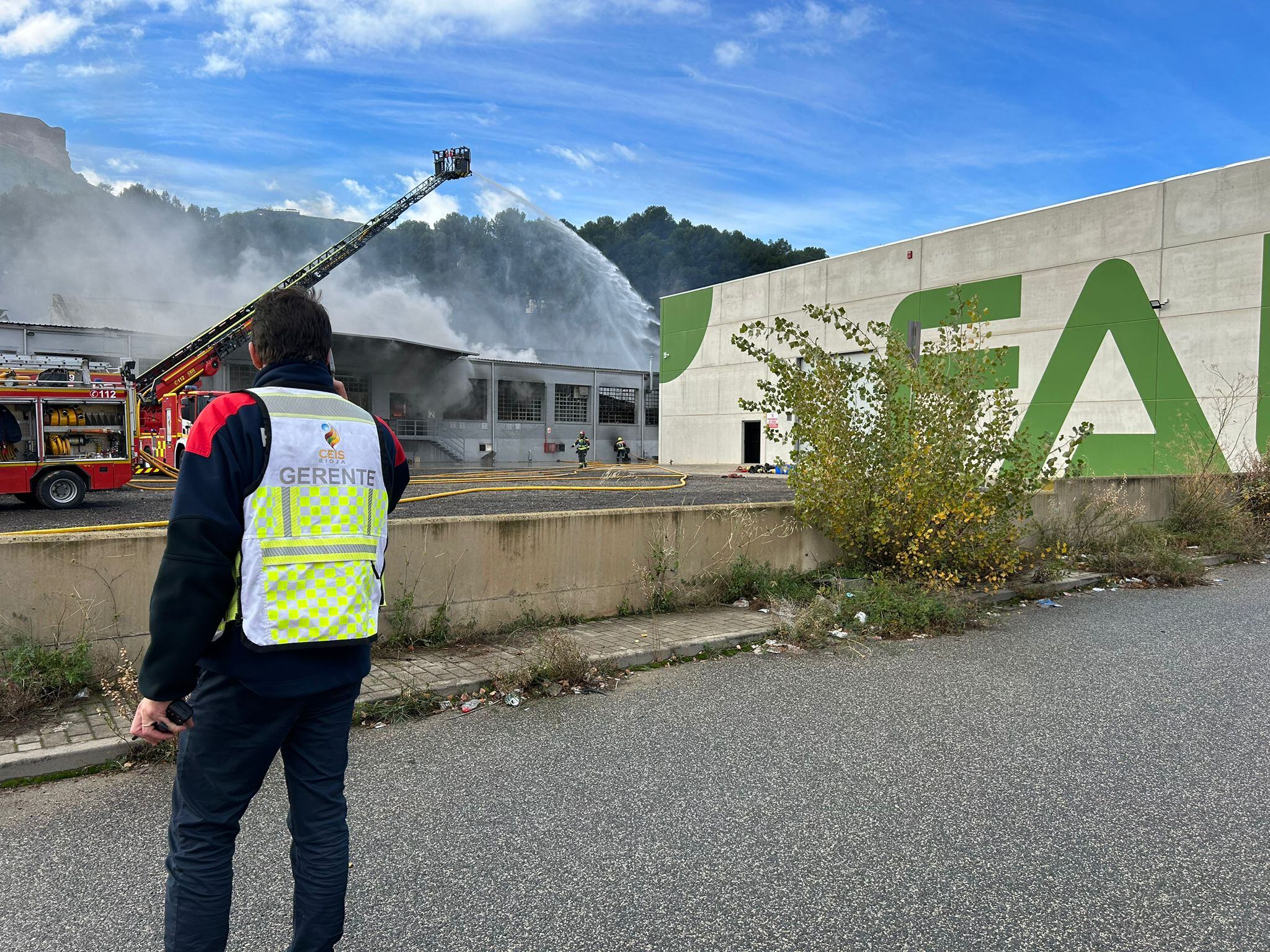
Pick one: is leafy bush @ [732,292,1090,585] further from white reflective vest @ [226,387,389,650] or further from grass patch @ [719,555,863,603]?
white reflective vest @ [226,387,389,650]

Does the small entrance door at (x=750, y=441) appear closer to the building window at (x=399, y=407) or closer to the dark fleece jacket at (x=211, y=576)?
the building window at (x=399, y=407)

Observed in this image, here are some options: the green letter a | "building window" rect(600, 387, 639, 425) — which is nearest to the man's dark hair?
the green letter a

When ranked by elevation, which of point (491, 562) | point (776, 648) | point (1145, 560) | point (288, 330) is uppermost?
point (288, 330)

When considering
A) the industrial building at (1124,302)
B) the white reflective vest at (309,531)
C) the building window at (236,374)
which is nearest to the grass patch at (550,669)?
the white reflective vest at (309,531)

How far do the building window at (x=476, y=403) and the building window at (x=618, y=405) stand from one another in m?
7.93

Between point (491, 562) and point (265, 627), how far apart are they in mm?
4445

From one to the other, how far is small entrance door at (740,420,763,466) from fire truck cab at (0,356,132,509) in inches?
1047

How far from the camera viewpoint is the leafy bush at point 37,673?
4.36m

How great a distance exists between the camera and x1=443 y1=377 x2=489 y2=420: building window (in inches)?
1688

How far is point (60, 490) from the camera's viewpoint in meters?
13.8

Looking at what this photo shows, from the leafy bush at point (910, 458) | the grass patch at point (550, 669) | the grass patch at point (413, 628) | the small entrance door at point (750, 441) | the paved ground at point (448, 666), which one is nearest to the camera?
the paved ground at point (448, 666)

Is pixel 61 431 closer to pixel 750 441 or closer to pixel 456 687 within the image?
pixel 456 687

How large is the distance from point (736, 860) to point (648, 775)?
36.0 inches

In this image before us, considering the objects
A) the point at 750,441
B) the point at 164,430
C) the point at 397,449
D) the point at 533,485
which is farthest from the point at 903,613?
the point at 750,441
